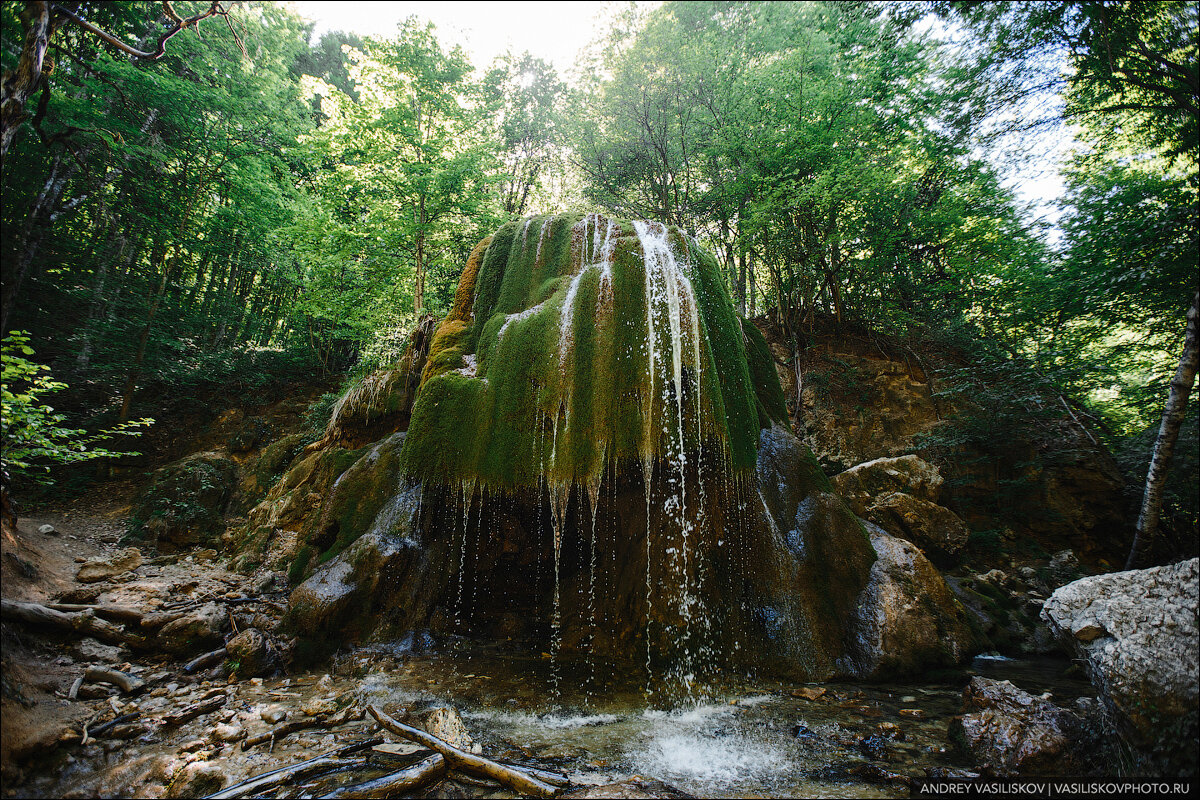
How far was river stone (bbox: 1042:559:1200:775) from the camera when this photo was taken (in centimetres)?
261

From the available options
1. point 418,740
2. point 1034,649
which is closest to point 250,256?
point 418,740

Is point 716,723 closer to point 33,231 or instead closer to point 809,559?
point 809,559

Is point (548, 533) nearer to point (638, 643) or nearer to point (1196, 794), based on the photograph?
point (638, 643)

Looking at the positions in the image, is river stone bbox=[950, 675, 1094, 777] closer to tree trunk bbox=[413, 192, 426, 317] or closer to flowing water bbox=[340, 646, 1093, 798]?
flowing water bbox=[340, 646, 1093, 798]

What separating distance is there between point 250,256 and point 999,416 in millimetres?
22925

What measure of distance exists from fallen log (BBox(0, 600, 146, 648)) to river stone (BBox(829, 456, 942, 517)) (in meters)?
11.4

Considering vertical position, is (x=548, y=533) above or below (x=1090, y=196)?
below

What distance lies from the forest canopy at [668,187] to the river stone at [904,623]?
619cm

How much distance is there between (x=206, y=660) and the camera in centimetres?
479

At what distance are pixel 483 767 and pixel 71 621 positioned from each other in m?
4.90

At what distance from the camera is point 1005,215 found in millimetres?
11500

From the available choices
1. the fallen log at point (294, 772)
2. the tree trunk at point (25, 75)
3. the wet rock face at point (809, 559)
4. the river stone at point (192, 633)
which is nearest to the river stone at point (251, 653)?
the river stone at point (192, 633)

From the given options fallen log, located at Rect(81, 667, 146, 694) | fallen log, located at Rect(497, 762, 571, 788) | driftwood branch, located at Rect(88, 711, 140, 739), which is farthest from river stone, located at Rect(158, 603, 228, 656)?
fallen log, located at Rect(497, 762, 571, 788)

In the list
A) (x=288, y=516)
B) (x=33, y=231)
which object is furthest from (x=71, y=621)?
(x=33, y=231)
